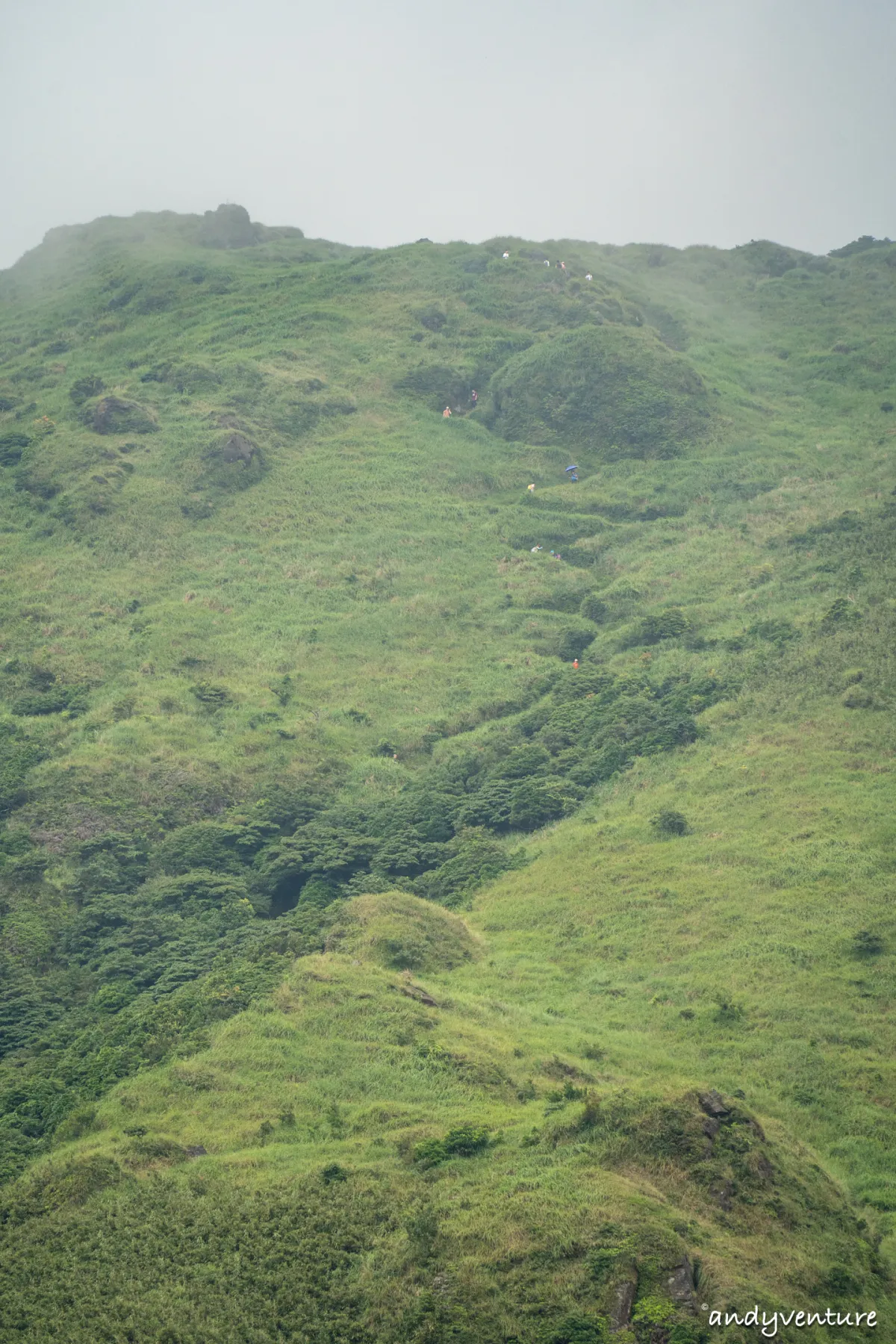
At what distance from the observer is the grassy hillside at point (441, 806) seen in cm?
2748

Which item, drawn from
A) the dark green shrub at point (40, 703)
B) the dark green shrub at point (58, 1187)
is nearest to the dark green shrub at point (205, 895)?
the dark green shrub at point (40, 703)

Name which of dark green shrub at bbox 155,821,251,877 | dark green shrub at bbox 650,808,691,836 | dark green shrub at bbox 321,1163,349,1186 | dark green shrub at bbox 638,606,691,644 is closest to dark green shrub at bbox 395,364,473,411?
dark green shrub at bbox 638,606,691,644

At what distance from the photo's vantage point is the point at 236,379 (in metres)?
95.9

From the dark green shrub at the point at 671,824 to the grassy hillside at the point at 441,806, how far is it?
0.21 metres

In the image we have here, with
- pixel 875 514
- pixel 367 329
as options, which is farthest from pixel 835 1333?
pixel 367 329

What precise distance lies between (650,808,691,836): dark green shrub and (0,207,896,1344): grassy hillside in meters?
0.21

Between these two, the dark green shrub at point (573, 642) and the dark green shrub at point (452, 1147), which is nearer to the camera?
the dark green shrub at point (452, 1147)

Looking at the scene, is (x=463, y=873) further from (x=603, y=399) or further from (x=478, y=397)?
(x=478, y=397)

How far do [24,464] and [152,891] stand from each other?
46.2 metres

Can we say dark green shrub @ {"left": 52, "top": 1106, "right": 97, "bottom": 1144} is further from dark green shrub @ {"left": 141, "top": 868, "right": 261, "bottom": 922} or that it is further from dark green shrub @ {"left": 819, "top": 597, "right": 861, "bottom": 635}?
dark green shrub @ {"left": 819, "top": 597, "right": 861, "bottom": 635}

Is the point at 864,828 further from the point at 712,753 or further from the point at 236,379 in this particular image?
the point at 236,379

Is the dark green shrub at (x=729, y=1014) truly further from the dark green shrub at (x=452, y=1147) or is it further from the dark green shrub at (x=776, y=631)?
the dark green shrub at (x=776, y=631)

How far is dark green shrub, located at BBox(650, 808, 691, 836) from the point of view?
50.9 m

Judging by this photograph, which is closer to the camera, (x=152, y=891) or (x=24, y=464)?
(x=152, y=891)
